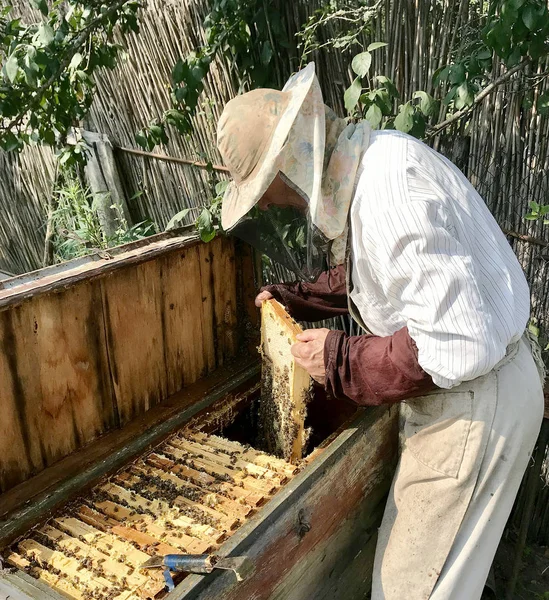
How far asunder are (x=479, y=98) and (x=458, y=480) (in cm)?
169

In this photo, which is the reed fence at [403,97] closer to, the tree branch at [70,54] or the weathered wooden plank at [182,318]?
the tree branch at [70,54]

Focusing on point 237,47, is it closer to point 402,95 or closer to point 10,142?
point 402,95

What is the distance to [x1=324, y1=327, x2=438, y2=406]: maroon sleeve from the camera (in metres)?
1.57

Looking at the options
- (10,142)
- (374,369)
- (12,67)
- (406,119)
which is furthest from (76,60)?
(374,369)

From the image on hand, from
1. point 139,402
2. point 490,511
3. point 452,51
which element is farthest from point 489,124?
point 139,402

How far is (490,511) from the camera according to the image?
1818 millimetres

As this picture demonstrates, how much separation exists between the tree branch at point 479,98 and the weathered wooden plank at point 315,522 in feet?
4.57

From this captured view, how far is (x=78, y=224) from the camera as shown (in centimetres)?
497

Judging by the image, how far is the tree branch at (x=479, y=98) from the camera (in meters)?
2.39

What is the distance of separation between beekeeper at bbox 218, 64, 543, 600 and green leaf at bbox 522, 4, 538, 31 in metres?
0.69

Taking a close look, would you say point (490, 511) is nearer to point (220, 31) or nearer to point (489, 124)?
point (489, 124)

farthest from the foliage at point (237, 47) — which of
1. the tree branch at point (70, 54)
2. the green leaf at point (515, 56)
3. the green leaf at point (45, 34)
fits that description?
the green leaf at point (515, 56)

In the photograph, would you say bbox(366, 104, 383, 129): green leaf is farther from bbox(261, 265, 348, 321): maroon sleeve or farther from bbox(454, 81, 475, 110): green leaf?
bbox(261, 265, 348, 321): maroon sleeve

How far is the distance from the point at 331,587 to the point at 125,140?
12.6 feet
